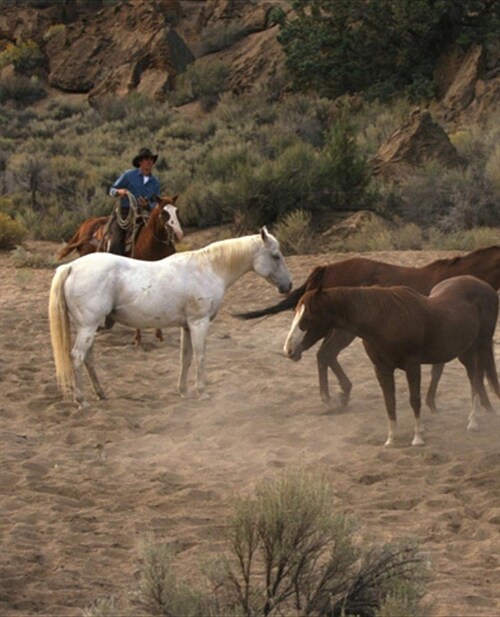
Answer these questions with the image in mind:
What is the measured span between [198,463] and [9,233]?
12.4 m

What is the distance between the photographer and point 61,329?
36.1ft

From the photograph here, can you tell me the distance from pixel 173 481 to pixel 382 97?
2442 cm

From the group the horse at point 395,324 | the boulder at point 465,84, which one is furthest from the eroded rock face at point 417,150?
the horse at point 395,324

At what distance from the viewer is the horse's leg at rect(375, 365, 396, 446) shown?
9578mm

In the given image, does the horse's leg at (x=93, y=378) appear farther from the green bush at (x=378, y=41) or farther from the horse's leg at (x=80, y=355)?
the green bush at (x=378, y=41)

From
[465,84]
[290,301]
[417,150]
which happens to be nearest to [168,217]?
[290,301]

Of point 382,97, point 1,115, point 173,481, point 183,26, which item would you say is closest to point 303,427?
point 173,481

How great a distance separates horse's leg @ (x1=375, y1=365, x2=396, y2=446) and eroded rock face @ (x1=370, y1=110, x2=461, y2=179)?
46.8 ft

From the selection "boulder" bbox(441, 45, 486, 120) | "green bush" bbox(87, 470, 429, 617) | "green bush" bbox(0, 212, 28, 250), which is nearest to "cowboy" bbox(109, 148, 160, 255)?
"green bush" bbox(0, 212, 28, 250)

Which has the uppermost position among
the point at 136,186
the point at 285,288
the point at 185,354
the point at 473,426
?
the point at 136,186

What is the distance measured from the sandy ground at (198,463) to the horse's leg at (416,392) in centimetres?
13

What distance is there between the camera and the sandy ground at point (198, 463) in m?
6.75

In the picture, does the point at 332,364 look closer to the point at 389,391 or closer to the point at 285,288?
the point at 285,288

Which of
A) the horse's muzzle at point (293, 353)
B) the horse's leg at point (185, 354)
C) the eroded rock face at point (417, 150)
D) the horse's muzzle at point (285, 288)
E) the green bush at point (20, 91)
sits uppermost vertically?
the horse's muzzle at point (293, 353)
